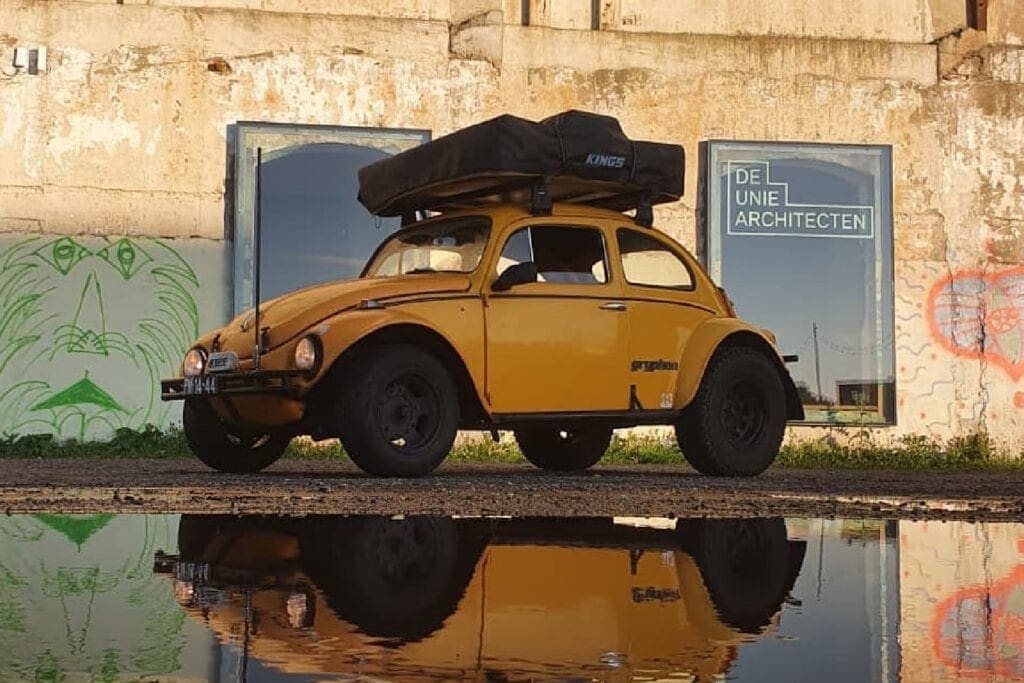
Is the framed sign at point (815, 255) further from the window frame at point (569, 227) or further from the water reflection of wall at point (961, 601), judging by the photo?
the water reflection of wall at point (961, 601)

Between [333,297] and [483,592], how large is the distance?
4.91 meters

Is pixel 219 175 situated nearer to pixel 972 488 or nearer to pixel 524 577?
pixel 972 488

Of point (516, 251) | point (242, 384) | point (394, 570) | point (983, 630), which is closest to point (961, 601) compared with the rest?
point (983, 630)

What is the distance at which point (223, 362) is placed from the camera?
28.1 feet

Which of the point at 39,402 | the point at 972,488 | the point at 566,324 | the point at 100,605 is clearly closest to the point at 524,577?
the point at 100,605

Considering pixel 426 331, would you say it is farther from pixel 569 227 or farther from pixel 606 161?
pixel 606 161

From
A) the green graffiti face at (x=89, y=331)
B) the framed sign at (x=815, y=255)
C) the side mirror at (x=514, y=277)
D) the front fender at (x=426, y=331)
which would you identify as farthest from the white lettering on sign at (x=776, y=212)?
the front fender at (x=426, y=331)

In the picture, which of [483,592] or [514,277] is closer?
[483,592]

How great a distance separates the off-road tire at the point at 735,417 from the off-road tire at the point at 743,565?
3506 mm

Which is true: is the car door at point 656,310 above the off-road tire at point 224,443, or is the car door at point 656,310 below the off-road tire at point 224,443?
above

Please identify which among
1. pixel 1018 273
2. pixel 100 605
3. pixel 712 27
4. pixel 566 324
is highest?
pixel 712 27

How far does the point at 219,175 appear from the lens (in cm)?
1581

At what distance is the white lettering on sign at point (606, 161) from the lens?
9453 millimetres

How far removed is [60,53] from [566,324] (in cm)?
875
